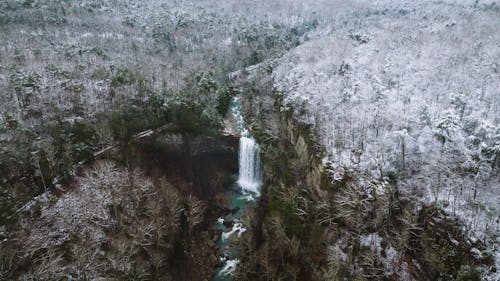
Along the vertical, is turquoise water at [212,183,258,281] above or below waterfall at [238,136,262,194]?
below

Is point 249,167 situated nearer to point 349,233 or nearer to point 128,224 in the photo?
point 128,224

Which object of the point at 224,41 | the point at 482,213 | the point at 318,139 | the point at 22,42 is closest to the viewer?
the point at 482,213

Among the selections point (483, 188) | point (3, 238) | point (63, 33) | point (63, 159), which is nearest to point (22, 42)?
point (63, 33)

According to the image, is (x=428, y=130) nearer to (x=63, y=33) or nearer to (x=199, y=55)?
(x=199, y=55)

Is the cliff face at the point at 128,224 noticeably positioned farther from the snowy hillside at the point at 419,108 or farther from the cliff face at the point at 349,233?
the snowy hillside at the point at 419,108

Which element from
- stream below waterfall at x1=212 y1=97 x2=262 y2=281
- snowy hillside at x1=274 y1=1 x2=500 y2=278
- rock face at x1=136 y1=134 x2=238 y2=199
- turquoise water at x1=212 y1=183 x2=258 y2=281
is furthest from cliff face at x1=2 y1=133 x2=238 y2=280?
snowy hillside at x1=274 y1=1 x2=500 y2=278

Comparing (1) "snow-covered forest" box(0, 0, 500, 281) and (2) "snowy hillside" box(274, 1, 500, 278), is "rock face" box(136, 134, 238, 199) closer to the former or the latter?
(1) "snow-covered forest" box(0, 0, 500, 281)

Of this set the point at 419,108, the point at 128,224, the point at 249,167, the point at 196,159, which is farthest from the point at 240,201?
the point at 419,108
